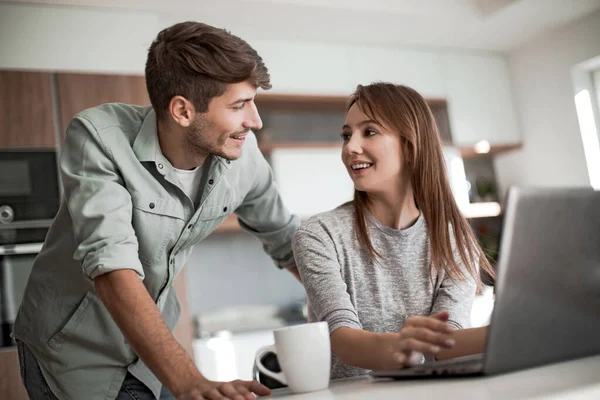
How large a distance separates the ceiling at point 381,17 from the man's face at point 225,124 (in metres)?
2.17

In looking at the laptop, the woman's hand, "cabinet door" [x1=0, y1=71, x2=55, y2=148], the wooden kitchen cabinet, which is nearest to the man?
the woman's hand

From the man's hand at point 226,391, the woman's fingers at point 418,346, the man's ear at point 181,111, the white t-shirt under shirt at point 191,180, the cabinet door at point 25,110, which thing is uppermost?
the cabinet door at point 25,110

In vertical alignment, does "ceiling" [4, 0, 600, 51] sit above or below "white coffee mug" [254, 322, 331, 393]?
above

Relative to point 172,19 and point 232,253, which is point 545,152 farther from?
point 172,19

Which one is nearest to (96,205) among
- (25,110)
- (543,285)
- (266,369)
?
(266,369)

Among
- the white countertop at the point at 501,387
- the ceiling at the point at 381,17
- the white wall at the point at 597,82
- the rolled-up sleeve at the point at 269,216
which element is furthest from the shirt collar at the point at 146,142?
the white wall at the point at 597,82

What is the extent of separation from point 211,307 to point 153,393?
2628mm

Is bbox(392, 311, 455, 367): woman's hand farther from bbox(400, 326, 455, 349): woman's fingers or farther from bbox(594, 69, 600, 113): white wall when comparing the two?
bbox(594, 69, 600, 113): white wall

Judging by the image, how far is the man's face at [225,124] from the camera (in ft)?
4.55

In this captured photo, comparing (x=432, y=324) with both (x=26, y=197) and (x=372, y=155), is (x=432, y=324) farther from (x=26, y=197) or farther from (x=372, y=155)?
(x=26, y=197)

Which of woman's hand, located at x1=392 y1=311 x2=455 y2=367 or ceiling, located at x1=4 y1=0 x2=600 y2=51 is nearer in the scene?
woman's hand, located at x1=392 y1=311 x2=455 y2=367

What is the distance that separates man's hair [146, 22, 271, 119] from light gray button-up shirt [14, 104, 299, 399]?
0.27ft

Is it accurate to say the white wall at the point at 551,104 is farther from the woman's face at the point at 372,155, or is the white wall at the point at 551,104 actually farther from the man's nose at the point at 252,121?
the man's nose at the point at 252,121

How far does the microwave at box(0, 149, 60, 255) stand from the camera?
274 centimetres
